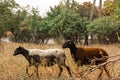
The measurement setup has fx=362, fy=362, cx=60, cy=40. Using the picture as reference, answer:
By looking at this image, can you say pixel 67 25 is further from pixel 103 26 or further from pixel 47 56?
pixel 47 56

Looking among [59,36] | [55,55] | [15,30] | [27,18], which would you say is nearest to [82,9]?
[27,18]

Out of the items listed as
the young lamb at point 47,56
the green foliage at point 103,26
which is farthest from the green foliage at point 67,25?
the young lamb at point 47,56

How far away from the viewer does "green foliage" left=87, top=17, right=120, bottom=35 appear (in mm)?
39875

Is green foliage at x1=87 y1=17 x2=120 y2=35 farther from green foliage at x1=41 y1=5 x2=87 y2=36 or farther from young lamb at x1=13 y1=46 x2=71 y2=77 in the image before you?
young lamb at x1=13 y1=46 x2=71 y2=77

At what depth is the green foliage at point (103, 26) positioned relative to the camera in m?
39.9

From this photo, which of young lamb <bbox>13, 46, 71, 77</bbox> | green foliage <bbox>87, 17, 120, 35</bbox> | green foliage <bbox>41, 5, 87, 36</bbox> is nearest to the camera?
young lamb <bbox>13, 46, 71, 77</bbox>

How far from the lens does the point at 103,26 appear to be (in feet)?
132

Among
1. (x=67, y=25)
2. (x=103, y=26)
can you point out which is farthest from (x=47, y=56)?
(x=67, y=25)

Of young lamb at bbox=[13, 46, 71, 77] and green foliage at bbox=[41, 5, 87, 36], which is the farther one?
green foliage at bbox=[41, 5, 87, 36]

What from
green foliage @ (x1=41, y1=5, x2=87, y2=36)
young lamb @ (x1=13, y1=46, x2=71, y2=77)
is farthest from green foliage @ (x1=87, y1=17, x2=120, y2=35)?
young lamb @ (x1=13, y1=46, x2=71, y2=77)

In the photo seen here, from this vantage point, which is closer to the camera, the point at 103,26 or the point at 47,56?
the point at 47,56

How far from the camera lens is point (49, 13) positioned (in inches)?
1866

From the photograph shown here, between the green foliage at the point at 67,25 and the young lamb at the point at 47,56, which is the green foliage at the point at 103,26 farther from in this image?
the young lamb at the point at 47,56

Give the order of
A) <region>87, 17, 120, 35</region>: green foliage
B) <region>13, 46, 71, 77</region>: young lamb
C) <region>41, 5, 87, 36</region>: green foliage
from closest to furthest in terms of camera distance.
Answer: <region>13, 46, 71, 77</region>: young lamb < <region>87, 17, 120, 35</region>: green foliage < <region>41, 5, 87, 36</region>: green foliage
